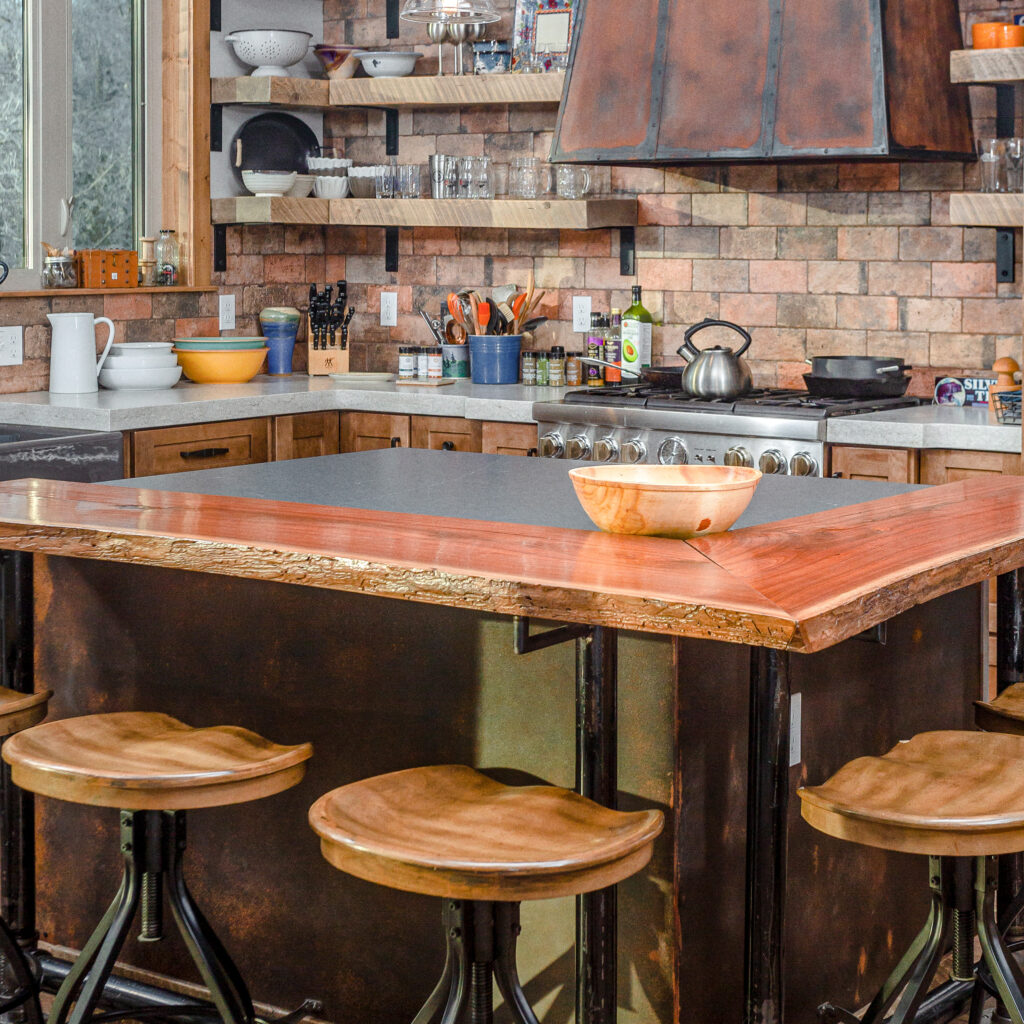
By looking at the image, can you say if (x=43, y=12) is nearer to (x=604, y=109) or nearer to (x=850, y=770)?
(x=604, y=109)

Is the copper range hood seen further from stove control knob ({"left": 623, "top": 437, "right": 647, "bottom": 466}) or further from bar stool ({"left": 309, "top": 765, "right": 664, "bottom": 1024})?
bar stool ({"left": 309, "top": 765, "right": 664, "bottom": 1024})

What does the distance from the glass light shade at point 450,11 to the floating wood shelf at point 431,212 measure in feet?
3.07

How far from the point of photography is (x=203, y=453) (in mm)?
4727

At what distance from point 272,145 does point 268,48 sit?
42 centimetres

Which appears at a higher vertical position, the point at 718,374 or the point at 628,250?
the point at 628,250

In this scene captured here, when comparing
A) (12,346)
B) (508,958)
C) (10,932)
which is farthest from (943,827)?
(12,346)

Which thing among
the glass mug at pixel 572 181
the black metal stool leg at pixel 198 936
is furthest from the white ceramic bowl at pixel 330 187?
the black metal stool leg at pixel 198 936

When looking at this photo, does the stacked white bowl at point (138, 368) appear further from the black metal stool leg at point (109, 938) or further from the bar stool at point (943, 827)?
the bar stool at point (943, 827)

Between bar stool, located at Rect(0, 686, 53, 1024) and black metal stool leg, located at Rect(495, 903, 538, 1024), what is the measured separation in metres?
0.95

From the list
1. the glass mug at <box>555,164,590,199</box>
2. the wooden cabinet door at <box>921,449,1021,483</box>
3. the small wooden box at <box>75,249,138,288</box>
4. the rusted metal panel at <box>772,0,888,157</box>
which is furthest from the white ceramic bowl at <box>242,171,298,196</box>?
the wooden cabinet door at <box>921,449,1021,483</box>

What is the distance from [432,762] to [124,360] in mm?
3056

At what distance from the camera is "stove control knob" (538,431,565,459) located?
4812 mm

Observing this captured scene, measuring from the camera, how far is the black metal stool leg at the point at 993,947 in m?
2.00

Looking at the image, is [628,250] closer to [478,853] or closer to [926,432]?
[926,432]
